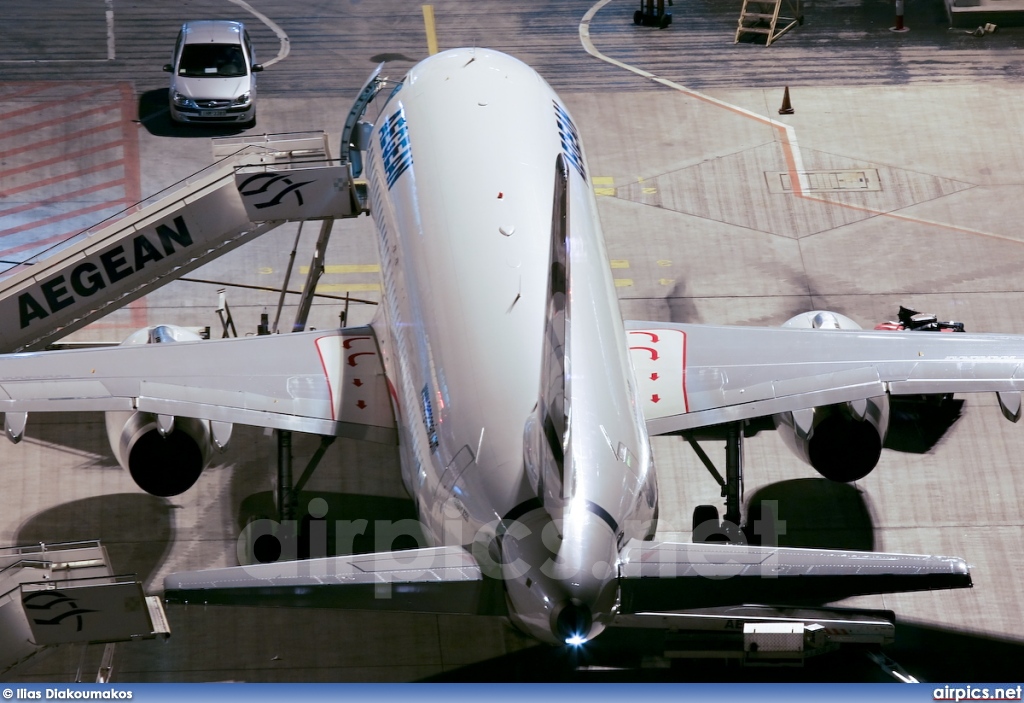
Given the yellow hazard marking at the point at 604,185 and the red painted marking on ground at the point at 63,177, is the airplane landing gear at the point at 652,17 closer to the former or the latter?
the yellow hazard marking at the point at 604,185

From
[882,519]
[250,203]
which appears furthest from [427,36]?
[882,519]

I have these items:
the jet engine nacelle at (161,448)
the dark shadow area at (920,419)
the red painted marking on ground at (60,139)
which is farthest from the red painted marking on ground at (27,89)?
the dark shadow area at (920,419)

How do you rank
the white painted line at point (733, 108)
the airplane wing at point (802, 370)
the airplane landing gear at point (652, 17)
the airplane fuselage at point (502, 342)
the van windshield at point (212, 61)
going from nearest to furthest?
1. the airplane fuselage at point (502, 342)
2. the airplane wing at point (802, 370)
3. the white painted line at point (733, 108)
4. the van windshield at point (212, 61)
5. the airplane landing gear at point (652, 17)

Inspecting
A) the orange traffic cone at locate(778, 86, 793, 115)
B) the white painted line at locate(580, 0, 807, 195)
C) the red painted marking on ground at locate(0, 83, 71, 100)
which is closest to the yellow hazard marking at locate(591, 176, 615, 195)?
the white painted line at locate(580, 0, 807, 195)

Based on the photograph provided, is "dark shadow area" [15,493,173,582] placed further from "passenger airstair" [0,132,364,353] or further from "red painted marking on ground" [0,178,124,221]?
"red painted marking on ground" [0,178,124,221]

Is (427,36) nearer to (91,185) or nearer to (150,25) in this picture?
(150,25)

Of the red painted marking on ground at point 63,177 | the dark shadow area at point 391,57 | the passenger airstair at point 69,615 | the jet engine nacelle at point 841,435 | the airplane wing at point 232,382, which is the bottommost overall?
the passenger airstair at point 69,615

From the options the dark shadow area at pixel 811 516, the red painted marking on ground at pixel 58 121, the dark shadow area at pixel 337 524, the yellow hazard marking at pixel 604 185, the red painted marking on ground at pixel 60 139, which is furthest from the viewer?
the red painted marking on ground at pixel 58 121
